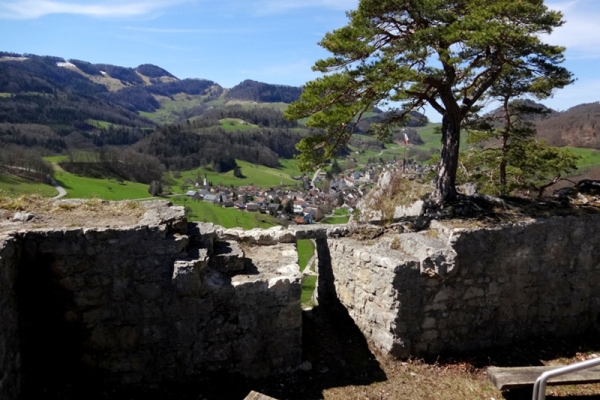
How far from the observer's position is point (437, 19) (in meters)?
6.86

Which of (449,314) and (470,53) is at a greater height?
(470,53)

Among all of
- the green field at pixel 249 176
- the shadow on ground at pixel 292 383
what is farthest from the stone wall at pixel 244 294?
the green field at pixel 249 176

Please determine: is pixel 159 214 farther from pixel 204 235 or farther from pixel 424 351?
pixel 424 351

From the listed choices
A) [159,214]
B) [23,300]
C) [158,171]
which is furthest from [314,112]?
[158,171]

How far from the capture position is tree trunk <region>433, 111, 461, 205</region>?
7.69 m

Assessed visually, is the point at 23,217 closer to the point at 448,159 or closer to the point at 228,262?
the point at 228,262

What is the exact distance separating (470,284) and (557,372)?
11.4 feet

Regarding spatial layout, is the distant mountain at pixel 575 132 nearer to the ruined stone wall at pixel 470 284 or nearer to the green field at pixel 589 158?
the green field at pixel 589 158

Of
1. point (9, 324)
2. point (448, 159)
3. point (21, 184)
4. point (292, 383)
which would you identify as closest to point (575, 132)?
point (448, 159)

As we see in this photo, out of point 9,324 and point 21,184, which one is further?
point 21,184

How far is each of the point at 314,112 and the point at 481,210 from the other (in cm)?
344

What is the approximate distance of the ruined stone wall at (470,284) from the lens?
603 centimetres

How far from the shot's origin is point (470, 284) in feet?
20.7

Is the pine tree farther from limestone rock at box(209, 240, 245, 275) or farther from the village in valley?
the village in valley
